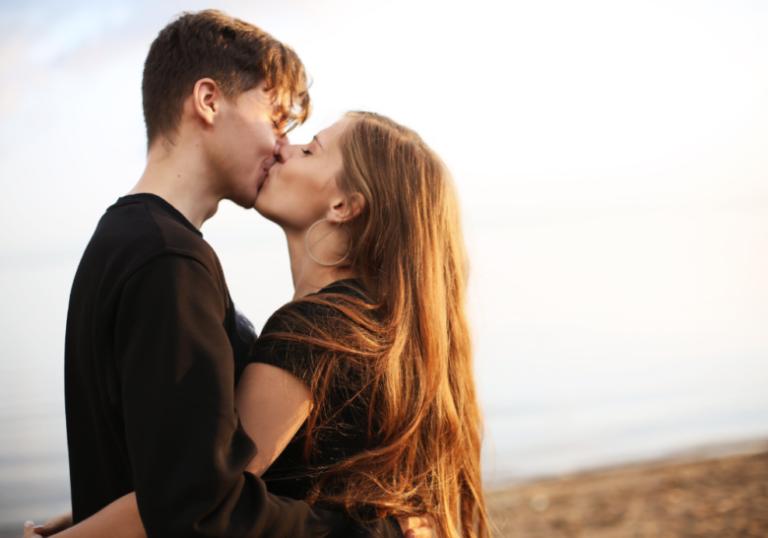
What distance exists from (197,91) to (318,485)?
131 centimetres

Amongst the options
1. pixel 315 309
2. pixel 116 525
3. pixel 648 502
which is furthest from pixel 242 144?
pixel 648 502

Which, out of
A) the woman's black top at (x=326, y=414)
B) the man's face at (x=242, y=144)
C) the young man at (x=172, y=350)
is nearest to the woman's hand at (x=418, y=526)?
the young man at (x=172, y=350)

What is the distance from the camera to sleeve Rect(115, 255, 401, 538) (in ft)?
3.92

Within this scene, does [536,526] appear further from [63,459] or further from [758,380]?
[758,380]

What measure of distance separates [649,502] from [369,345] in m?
5.02

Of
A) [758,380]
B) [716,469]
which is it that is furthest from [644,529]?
[758,380]

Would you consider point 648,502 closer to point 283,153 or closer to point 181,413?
point 283,153

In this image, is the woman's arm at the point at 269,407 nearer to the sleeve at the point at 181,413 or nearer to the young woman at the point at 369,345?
the young woman at the point at 369,345

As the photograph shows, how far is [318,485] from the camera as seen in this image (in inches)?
65.8

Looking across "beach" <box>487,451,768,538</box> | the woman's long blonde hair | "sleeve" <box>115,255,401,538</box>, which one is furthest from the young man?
"beach" <box>487,451,768,538</box>

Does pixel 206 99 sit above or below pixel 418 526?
above

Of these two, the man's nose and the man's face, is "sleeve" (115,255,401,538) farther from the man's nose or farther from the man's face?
the man's nose

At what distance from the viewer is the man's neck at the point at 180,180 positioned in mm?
1769

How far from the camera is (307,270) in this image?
216 cm
